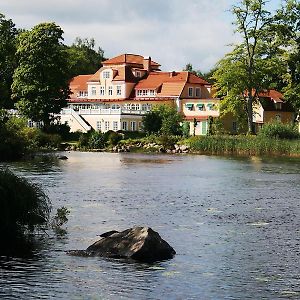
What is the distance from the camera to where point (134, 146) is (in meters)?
82.5

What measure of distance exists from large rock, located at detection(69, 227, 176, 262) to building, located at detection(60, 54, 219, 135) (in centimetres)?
7531

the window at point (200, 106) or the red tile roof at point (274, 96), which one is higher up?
the red tile roof at point (274, 96)

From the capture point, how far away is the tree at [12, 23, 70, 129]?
82.6m

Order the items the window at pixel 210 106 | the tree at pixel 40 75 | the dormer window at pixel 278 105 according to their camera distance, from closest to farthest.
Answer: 1. the tree at pixel 40 75
2. the window at pixel 210 106
3. the dormer window at pixel 278 105

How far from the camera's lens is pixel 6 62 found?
8862cm

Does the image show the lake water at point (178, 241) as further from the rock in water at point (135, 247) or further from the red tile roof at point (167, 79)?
the red tile roof at point (167, 79)

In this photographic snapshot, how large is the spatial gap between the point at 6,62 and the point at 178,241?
71807 mm

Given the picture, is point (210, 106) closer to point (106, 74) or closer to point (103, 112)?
point (103, 112)

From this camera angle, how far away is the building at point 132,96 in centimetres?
9481

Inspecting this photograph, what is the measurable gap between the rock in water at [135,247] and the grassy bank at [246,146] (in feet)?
173

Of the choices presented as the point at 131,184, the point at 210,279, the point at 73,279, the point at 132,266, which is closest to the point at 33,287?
the point at 73,279

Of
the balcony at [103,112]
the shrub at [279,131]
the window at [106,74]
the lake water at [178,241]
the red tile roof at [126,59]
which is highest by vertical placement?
the red tile roof at [126,59]

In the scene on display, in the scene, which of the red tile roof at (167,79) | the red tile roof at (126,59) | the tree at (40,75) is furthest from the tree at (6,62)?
the red tile roof at (167,79)

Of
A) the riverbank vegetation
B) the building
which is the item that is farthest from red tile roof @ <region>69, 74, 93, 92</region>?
the riverbank vegetation
